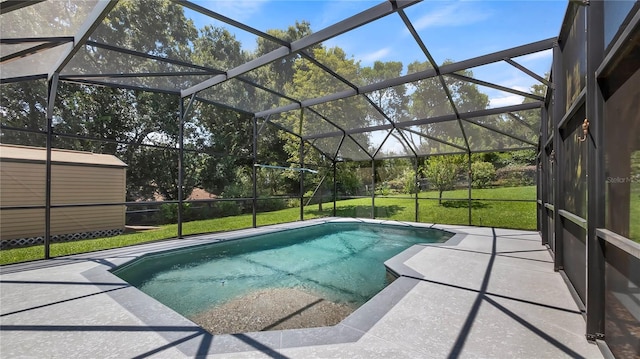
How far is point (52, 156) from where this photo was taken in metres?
8.55

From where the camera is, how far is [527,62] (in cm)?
466

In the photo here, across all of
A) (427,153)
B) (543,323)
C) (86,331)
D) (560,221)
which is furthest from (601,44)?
(427,153)

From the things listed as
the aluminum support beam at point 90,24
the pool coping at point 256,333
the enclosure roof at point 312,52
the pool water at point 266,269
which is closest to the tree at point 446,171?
the enclosure roof at point 312,52

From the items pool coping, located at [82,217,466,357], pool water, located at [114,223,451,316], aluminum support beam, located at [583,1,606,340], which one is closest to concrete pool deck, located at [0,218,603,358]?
pool coping, located at [82,217,466,357]

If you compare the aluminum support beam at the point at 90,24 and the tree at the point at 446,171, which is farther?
the tree at the point at 446,171

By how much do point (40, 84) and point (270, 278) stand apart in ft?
40.4

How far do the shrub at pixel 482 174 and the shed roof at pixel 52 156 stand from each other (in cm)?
1447

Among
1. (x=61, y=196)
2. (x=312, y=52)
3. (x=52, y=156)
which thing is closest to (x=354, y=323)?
(x=312, y=52)

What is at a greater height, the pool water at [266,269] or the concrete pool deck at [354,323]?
the concrete pool deck at [354,323]

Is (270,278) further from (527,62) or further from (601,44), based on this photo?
(527,62)

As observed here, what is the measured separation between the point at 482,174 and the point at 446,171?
163 centimetres

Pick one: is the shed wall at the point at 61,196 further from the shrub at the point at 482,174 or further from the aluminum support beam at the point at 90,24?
the shrub at the point at 482,174

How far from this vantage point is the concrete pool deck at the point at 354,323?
6.84 feet

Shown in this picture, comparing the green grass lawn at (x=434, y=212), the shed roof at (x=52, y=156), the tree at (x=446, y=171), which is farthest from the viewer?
the tree at (x=446, y=171)
